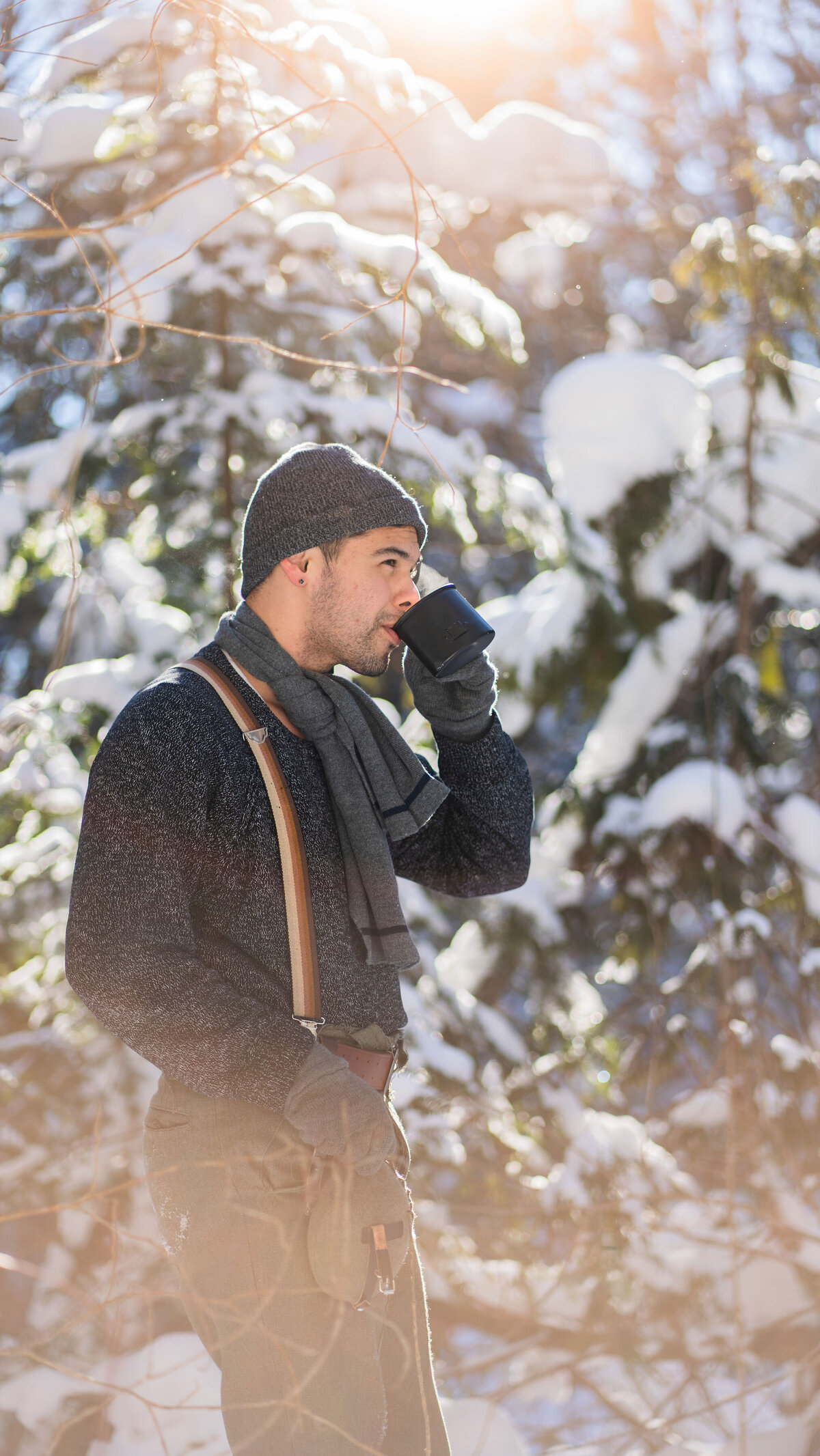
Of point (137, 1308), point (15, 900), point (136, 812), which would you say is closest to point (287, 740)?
point (136, 812)

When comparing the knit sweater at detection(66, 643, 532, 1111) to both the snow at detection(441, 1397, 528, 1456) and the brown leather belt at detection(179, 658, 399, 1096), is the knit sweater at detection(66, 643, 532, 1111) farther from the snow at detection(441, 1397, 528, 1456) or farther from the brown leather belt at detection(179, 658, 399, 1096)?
the snow at detection(441, 1397, 528, 1456)

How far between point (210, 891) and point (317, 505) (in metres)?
0.65

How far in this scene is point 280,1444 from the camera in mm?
1569

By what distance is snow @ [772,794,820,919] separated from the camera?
4.14 metres

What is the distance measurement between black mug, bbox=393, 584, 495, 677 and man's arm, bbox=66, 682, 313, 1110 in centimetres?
40

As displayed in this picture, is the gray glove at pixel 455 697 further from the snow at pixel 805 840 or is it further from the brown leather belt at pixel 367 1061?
the snow at pixel 805 840

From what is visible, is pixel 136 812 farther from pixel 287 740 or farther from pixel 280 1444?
pixel 280 1444

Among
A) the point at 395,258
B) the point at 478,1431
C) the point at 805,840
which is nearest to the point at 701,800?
the point at 805,840

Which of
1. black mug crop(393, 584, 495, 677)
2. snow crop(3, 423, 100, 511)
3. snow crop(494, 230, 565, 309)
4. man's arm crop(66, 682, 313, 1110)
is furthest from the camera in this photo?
snow crop(494, 230, 565, 309)

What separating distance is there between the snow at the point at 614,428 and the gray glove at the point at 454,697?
225 cm

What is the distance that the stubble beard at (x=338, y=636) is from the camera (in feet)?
5.94

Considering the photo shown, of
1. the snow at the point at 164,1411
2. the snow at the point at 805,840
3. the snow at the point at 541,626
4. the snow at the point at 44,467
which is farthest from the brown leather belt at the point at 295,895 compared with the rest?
the snow at the point at 805,840

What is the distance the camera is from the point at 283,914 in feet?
5.45

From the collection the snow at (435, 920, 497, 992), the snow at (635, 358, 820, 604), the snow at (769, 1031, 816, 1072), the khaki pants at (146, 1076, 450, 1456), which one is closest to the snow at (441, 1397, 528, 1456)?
the snow at (435, 920, 497, 992)
